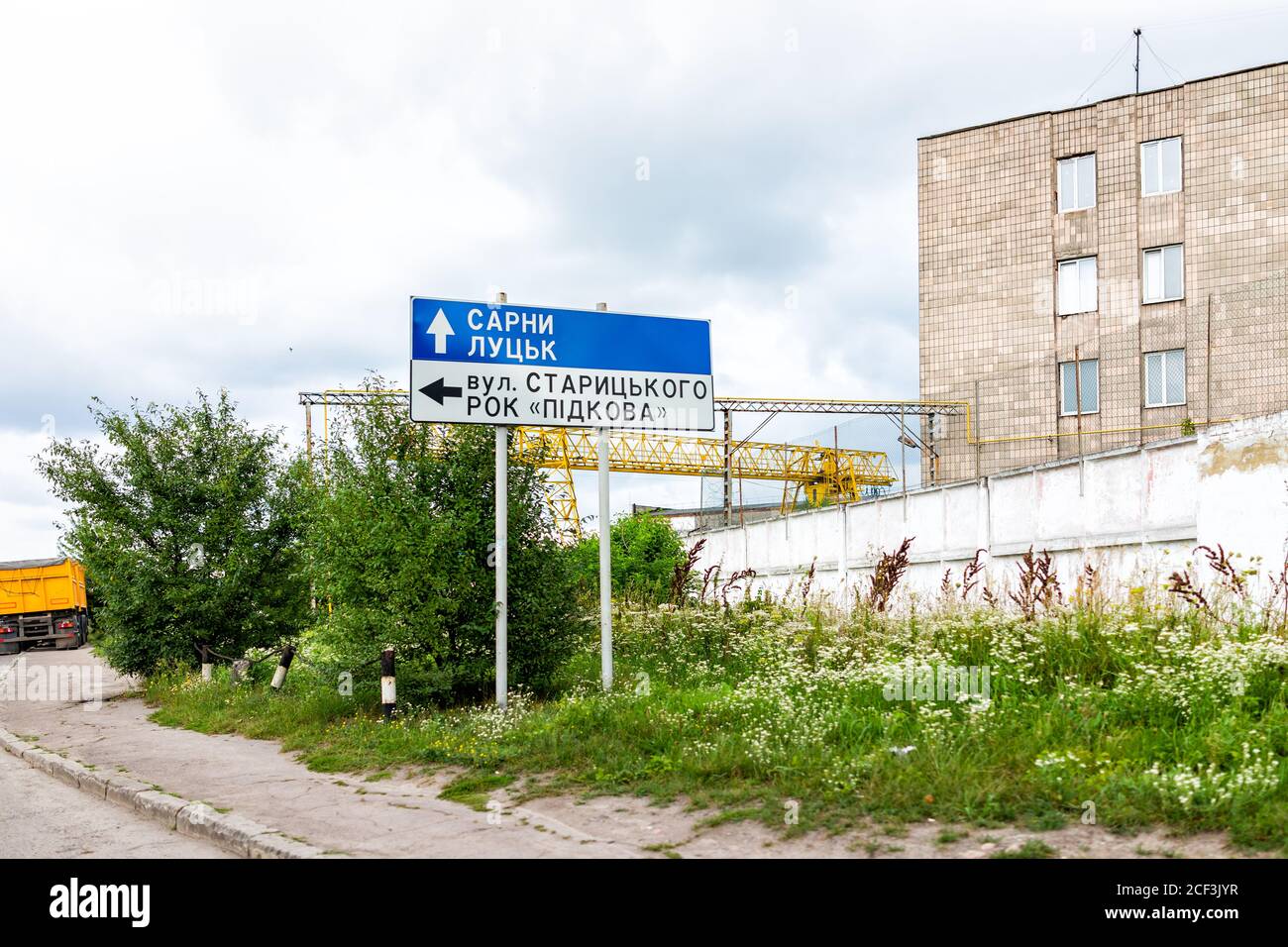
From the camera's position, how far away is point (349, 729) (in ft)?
34.5

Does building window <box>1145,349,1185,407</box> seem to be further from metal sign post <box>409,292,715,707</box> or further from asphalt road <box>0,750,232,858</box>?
asphalt road <box>0,750,232,858</box>

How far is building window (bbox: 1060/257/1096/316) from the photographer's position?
28109 mm

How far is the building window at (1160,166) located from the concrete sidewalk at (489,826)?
26.1m

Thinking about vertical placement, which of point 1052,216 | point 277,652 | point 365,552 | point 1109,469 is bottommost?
point 277,652

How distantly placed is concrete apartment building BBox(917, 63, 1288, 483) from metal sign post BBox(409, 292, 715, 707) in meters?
15.0

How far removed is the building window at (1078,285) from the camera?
92.2 feet

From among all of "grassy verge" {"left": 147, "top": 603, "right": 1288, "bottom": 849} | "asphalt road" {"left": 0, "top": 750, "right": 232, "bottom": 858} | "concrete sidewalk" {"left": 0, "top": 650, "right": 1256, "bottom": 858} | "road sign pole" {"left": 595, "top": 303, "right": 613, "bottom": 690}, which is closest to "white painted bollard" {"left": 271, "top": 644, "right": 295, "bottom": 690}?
"grassy verge" {"left": 147, "top": 603, "right": 1288, "bottom": 849}

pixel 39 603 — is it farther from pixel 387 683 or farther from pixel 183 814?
pixel 183 814

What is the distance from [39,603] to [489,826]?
34387mm

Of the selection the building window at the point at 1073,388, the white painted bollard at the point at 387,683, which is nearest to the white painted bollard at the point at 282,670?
the white painted bollard at the point at 387,683

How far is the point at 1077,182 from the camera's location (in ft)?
92.6
